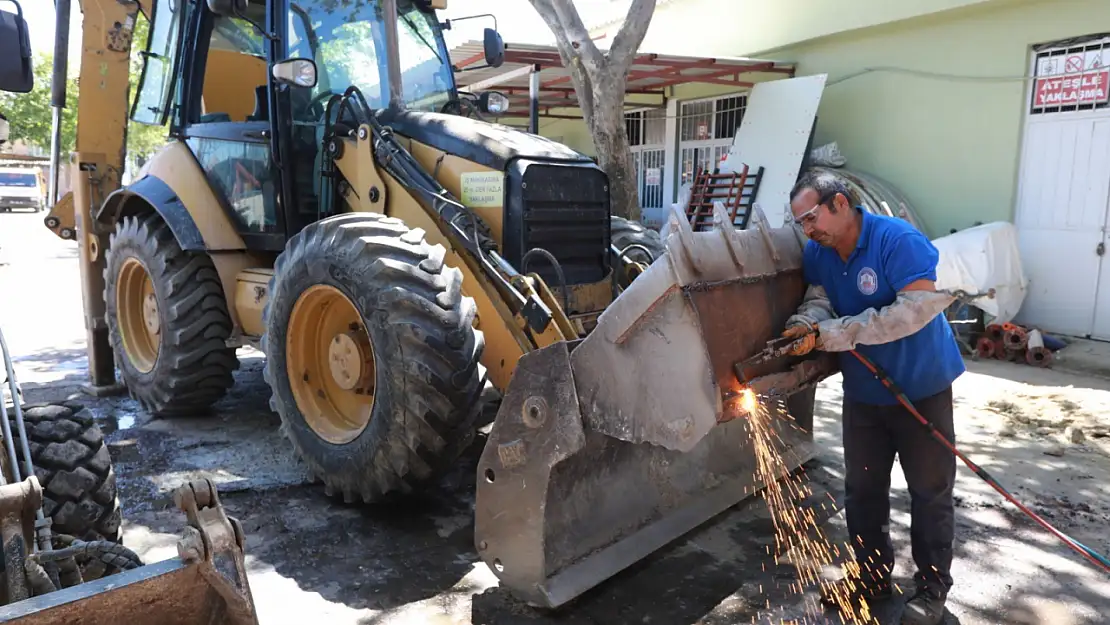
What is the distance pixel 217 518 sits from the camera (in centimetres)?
176

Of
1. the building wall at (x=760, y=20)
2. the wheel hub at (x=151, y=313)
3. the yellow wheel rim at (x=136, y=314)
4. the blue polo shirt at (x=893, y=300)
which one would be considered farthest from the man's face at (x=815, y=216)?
the building wall at (x=760, y=20)

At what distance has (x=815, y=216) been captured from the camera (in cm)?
305

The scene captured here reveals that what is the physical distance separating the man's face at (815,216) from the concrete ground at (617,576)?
4.91 feet

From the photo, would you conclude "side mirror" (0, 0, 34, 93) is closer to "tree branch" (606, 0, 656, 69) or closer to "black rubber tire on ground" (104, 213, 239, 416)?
"black rubber tire on ground" (104, 213, 239, 416)

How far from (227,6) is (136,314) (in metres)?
2.84

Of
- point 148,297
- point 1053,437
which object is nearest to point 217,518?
point 148,297

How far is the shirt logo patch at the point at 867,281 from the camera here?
303 centimetres

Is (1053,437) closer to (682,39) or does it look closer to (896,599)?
(896,599)

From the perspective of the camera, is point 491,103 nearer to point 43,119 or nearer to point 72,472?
point 72,472

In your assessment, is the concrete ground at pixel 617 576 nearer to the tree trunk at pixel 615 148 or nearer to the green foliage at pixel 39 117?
the tree trunk at pixel 615 148

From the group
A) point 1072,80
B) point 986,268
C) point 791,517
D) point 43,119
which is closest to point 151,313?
point 791,517

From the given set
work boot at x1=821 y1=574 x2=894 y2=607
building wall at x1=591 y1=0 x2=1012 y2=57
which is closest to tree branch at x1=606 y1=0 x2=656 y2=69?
building wall at x1=591 y1=0 x2=1012 y2=57

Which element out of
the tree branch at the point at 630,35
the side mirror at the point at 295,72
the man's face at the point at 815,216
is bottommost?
the man's face at the point at 815,216

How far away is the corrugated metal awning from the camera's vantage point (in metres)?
10.6
